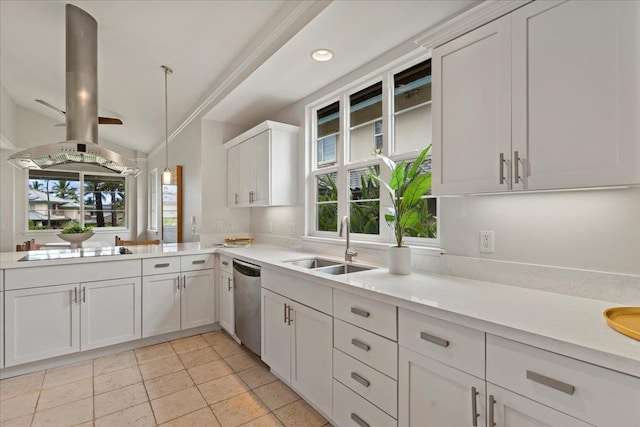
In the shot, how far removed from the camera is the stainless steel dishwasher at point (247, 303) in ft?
8.72

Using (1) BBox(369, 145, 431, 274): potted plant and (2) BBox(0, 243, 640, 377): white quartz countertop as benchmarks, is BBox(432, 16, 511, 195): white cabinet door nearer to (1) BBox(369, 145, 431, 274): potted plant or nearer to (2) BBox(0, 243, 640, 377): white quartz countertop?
(1) BBox(369, 145, 431, 274): potted plant

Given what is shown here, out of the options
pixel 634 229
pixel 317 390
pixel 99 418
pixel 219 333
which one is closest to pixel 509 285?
pixel 634 229

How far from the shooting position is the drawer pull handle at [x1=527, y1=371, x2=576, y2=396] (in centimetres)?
93

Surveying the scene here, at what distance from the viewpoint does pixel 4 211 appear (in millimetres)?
5883

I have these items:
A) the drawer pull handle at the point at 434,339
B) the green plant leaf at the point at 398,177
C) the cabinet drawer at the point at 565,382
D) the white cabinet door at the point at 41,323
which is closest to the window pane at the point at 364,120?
the green plant leaf at the point at 398,177

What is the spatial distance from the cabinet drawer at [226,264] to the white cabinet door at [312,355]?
1196 millimetres

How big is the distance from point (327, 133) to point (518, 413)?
8.85ft

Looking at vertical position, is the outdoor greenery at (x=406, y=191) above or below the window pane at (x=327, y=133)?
below

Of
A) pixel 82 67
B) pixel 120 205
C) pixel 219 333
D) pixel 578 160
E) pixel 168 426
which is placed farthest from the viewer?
pixel 120 205

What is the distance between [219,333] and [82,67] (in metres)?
2.84

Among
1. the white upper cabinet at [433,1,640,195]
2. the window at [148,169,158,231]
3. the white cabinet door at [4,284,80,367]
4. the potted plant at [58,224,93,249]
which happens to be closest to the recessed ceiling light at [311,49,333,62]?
the white upper cabinet at [433,1,640,195]

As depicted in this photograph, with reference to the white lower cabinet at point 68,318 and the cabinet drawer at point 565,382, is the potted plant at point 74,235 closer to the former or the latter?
the white lower cabinet at point 68,318

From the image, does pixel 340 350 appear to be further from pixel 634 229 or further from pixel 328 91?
pixel 328 91

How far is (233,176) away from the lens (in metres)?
4.09
